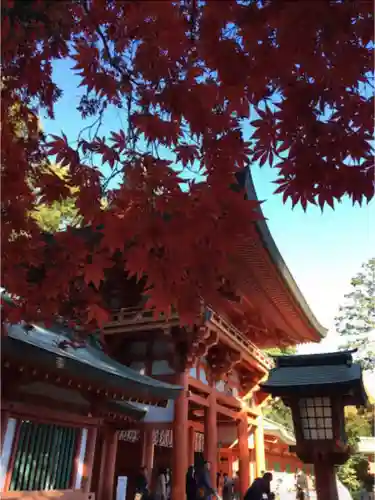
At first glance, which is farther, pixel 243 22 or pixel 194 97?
pixel 194 97

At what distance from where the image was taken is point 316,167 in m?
2.97

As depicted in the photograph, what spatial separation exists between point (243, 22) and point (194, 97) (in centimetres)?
57

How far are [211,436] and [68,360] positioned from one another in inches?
269

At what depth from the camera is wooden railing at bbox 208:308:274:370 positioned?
1130 centimetres

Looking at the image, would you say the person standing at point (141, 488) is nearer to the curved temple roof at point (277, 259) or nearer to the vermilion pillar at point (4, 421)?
the vermilion pillar at point (4, 421)

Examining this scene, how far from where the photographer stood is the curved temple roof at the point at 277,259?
27.6 feet

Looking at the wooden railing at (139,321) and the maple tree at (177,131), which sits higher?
the wooden railing at (139,321)

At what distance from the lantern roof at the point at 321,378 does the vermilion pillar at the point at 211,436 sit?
4.45m

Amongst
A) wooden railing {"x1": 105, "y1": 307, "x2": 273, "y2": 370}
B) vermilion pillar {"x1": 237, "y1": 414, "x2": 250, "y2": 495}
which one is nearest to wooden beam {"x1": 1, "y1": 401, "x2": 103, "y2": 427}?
wooden railing {"x1": 105, "y1": 307, "x2": 273, "y2": 370}

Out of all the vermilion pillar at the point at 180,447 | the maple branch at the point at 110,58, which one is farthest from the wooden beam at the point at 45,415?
the maple branch at the point at 110,58

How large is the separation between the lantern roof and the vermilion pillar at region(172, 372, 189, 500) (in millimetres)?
2581

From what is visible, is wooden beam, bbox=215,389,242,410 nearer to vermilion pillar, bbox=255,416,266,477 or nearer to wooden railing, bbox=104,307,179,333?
vermilion pillar, bbox=255,416,266,477

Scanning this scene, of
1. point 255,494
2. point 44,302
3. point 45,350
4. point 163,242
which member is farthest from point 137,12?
point 255,494

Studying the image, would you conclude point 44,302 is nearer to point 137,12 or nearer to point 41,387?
point 137,12
